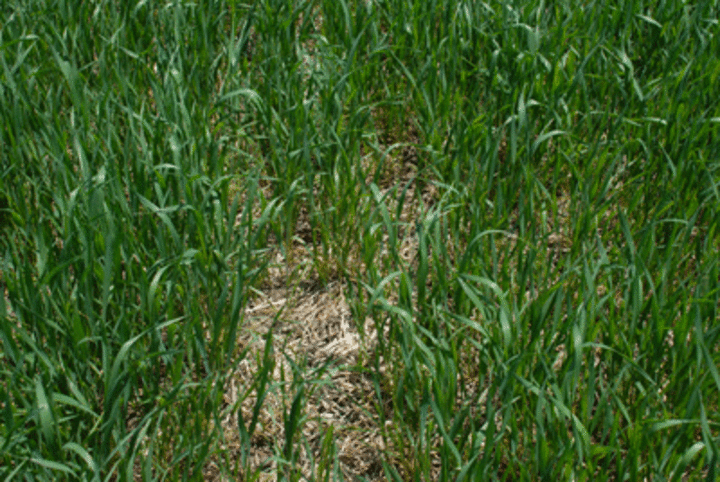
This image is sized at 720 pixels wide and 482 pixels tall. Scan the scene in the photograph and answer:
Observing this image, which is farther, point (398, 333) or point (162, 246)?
point (162, 246)

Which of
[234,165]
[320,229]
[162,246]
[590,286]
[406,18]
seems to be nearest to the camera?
[590,286]

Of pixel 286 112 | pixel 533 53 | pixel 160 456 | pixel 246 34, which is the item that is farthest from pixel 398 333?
pixel 246 34

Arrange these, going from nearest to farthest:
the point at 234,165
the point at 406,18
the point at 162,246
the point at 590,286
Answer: the point at 590,286
the point at 162,246
the point at 234,165
the point at 406,18

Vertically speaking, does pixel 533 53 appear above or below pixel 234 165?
above

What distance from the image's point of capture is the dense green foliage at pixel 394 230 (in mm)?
1543

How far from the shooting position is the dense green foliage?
1.54 m

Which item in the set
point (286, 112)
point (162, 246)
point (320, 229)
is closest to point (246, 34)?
point (286, 112)

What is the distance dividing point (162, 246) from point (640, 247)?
1.03 m

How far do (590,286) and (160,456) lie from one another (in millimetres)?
909

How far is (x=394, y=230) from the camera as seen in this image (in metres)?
1.89

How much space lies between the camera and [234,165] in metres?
2.41

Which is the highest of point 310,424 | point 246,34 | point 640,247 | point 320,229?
point 246,34

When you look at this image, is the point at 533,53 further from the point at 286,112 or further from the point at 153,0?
the point at 153,0

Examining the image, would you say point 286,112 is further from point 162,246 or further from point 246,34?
point 162,246
